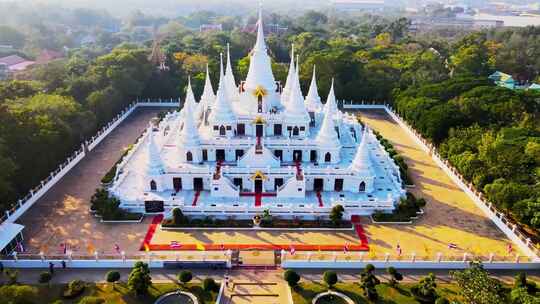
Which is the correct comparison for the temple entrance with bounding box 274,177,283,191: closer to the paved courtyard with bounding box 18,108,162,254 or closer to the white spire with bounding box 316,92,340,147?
the white spire with bounding box 316,92,340,147

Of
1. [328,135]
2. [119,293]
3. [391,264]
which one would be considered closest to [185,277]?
[119,293]

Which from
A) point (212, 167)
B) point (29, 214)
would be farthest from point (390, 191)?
point (29, 214)

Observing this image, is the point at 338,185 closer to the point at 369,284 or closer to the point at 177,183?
the point at 369,284

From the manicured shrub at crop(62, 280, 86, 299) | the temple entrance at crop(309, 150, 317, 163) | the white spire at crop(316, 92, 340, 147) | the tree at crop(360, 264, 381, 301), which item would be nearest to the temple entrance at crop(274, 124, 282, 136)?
the temple entrance at crop(309, 150, 317, 163)

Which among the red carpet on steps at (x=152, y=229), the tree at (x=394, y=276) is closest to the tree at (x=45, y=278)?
the red carpet on steps at (x=152, y=229)

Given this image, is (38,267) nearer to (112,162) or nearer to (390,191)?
(112,162)

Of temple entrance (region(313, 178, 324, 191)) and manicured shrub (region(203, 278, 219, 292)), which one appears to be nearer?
manicured shrub (region(203, 278, 219, 292))
